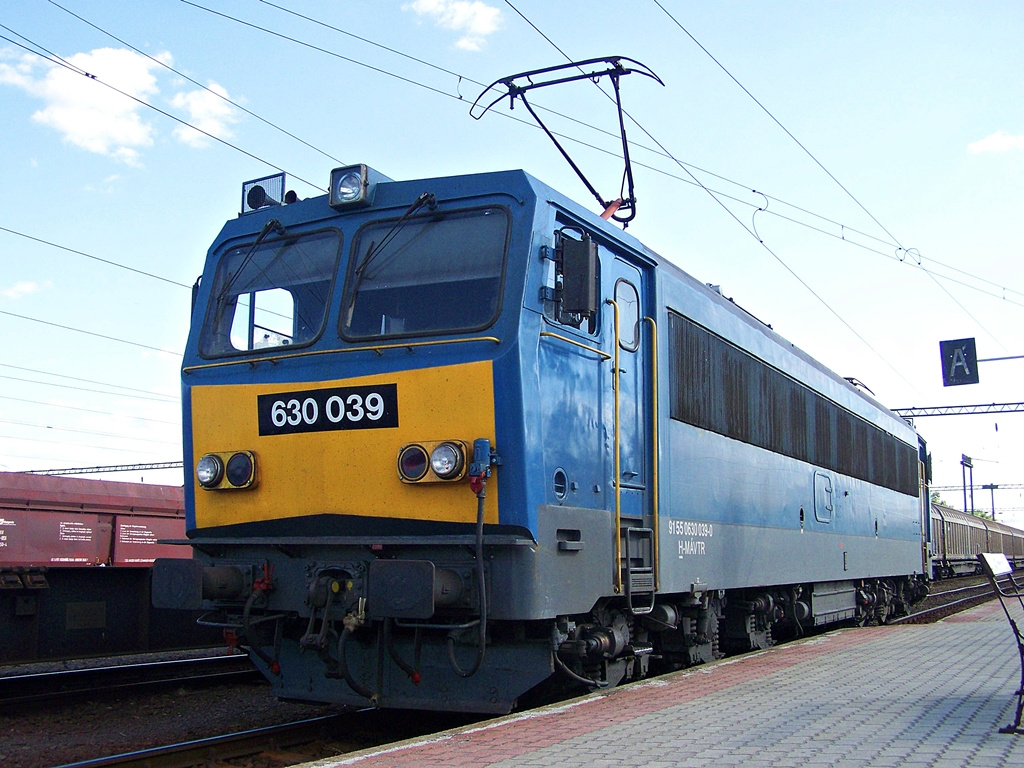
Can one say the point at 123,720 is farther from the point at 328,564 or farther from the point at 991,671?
the point at 991,671

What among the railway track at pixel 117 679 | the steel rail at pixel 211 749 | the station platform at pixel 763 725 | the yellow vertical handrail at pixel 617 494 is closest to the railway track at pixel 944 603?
the station platform at pixel 763 725

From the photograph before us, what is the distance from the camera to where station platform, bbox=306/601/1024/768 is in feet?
15.6

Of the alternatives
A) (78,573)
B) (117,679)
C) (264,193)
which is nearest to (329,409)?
(264,193)

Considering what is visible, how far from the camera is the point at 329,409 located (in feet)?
20.8

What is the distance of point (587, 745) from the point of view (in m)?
4.99

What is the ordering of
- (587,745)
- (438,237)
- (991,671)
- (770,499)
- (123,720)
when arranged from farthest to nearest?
1. (770,499)
2. (991,671)
3. (123,720)
4. (438,237)
5. (587,745)

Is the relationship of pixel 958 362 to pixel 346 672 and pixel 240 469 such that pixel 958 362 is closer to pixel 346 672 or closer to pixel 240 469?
pixel 240 469

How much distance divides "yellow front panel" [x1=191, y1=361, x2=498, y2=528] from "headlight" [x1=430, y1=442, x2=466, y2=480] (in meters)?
0.06

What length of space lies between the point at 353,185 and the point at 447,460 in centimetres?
212

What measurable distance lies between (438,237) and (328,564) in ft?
7.19

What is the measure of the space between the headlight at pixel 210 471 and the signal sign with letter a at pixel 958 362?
68.5 feet

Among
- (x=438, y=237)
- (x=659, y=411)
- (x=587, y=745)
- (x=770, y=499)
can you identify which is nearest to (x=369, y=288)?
(x=438, y=237)

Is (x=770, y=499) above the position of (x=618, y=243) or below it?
below

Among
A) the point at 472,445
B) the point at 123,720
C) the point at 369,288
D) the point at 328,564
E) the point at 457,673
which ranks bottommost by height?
the point at 123,720
